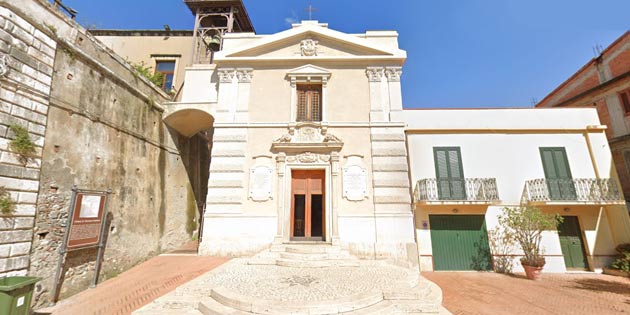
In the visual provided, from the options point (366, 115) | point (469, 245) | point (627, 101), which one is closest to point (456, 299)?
point (469, 245)

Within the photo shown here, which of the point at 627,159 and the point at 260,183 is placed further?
the point at 627,159

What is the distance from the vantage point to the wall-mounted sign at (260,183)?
9688 millimetres

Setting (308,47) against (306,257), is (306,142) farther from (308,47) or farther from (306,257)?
(308,47)

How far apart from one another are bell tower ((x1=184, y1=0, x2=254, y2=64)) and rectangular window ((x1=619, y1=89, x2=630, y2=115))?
66.8 ft

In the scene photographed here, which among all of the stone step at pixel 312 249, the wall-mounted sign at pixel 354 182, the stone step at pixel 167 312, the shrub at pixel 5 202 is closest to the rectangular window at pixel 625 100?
the wall-mounted sign at pixel 354 182

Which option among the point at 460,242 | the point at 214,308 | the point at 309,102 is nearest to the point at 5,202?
the point at 214,308

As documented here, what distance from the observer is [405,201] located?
944 cm

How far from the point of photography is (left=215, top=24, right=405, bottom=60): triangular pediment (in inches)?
426

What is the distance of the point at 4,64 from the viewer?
5207mm

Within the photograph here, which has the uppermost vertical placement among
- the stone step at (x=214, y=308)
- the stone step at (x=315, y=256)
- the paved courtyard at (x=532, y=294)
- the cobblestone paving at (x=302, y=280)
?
the stone step at (x=315, y=256)

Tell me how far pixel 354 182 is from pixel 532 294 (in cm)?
590

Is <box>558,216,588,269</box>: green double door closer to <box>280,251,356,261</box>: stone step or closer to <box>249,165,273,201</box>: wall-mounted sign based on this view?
<box>280,251,356,261</box>: stone step

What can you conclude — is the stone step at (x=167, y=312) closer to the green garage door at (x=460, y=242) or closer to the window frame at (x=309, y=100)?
the window frame at (x=309, y=100)

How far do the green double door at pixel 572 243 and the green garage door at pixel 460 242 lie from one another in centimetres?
291
